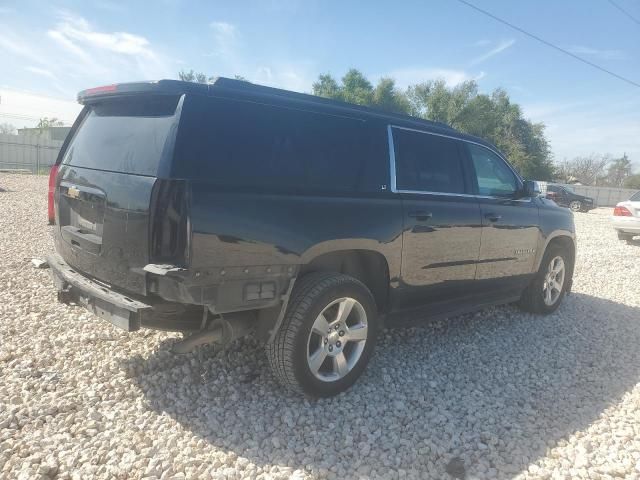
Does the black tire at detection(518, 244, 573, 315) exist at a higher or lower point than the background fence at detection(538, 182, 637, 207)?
lower

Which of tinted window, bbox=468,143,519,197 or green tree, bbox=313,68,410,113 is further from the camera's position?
green tree, bbox=313,68,410,113

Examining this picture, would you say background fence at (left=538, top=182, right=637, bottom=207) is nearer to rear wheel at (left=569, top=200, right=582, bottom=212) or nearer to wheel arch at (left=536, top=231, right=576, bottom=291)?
rear wheel at (left=569, top=200, right=582, bottom=212)

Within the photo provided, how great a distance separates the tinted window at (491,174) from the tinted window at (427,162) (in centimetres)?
29

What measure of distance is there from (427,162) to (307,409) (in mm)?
2149

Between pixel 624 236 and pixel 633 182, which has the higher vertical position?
pixel 633 182

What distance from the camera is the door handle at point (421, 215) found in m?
3.59

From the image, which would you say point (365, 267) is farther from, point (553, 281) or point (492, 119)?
point (492, 119)

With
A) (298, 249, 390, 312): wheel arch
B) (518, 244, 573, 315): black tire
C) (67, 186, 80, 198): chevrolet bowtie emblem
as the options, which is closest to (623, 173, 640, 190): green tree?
(518, 244, 573, 315): black tire

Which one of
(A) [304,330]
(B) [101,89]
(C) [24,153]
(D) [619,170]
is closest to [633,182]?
(D) [619,170]

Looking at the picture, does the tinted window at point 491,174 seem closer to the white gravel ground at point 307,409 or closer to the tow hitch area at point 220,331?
the white gravel ground at point 307,409

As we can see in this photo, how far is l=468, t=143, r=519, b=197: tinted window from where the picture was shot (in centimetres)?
444

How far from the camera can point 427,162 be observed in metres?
3.92

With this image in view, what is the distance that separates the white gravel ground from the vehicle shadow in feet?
0.04

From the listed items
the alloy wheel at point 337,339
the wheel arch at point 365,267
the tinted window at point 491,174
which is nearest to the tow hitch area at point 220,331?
the alloy wheel at point 337,339
